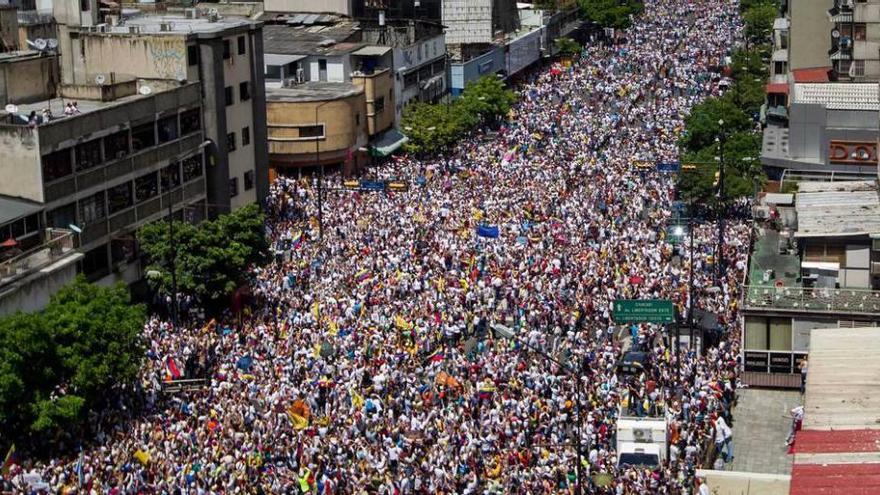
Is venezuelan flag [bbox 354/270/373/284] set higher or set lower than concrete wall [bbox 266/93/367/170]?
lower

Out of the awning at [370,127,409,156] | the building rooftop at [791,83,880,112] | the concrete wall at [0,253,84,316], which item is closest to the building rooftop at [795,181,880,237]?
the building rooftop at [791,83,880,112]

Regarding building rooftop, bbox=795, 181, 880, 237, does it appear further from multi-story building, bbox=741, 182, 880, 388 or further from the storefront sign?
the storefront sign

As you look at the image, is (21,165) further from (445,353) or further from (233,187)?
(445,353)

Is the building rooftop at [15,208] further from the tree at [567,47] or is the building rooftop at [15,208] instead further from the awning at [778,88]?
the tree at [567,47]

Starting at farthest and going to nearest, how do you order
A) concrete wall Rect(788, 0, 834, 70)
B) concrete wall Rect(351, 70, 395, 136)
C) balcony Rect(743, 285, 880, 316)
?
concrete wall Rect(788, 0, 834, 70) < concrete wall Rect(351, 70, 395, 136) < balcony Rect(743, 285, 880, 316)

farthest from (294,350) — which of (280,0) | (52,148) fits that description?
(280,0)

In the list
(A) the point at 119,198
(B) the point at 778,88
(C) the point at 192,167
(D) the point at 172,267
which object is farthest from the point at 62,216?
(B) the point at 778,88

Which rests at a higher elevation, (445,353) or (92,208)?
(92,208)
